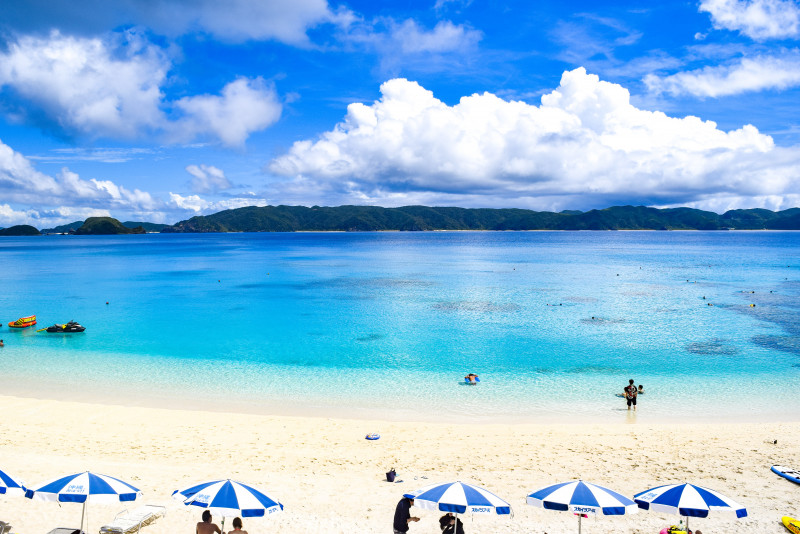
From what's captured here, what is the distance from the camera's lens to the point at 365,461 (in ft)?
63.2

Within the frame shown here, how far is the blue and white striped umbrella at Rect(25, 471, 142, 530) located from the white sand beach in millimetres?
2333

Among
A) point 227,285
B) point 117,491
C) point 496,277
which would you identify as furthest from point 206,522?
point 496,277

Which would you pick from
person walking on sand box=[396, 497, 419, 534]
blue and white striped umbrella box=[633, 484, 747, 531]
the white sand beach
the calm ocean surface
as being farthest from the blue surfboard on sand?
person walking on sand box=[396, 497, 419, 534]

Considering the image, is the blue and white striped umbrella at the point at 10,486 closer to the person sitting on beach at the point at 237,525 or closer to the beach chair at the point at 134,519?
the beach chair at the point at 134,519

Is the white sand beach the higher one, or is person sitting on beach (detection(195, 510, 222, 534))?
person sitting on beach (detection(195, 510, 222, 534))

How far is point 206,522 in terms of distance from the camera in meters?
12.1

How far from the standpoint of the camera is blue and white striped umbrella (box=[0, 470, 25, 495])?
11.8 meters

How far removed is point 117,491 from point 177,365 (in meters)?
27.0

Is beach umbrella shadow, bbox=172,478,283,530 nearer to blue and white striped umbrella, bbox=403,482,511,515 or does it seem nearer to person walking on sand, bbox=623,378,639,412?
blue and white striped umbrella, bbox=403,482,511,515

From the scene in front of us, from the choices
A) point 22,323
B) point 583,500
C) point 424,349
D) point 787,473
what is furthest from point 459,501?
point 22,323

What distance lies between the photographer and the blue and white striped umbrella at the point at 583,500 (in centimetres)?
1127

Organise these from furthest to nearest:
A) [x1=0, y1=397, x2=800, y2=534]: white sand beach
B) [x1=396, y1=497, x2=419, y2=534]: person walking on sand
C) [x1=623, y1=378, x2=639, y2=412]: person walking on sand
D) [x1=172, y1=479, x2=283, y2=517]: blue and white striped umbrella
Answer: [x1=623, y1=378, x2=639, y2=412]: person walking on sand < [x1=0, y1=397, x2=800, y2=534]: white sand beach < [x1=396, y1=497, x2=419, y2=534]: person walking on sand < [x1=172, y1=479, x2=283, y2=517]: blue and white striped umbrella

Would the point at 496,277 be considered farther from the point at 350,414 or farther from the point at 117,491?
the point at 117,491

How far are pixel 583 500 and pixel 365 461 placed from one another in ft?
32.1
